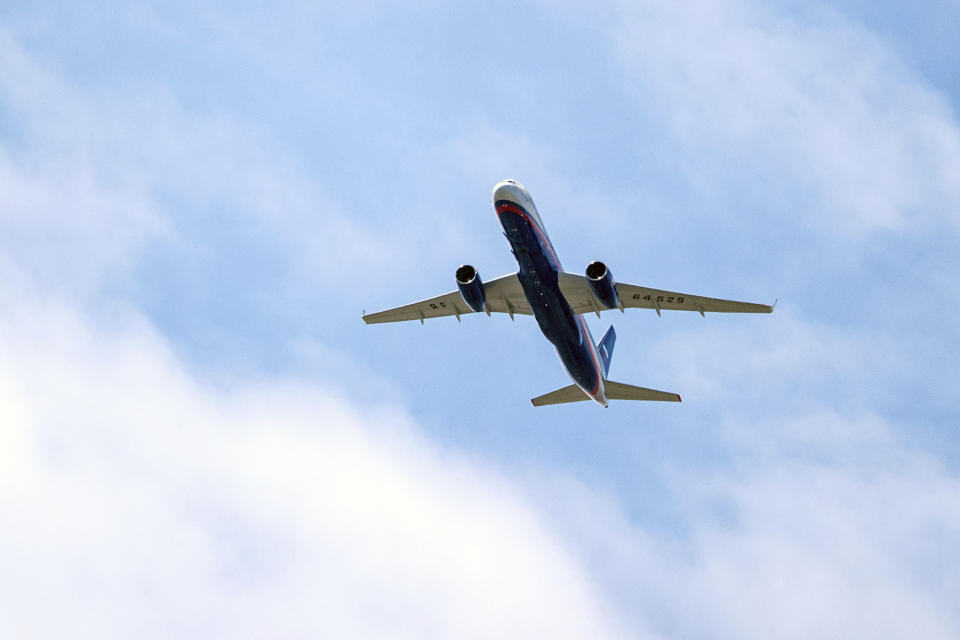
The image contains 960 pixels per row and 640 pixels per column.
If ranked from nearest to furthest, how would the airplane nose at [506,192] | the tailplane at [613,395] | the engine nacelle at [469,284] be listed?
the airplane nose at [506,192] → the engine nacelle at [469,284] → the tailplane at [613,395]

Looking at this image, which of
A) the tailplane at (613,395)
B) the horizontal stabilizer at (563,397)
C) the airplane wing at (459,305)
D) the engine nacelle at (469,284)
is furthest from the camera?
the horizontal stabilizer at (563,397)

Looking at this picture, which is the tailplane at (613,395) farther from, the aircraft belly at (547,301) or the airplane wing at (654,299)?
the airplane wing at (654,299)

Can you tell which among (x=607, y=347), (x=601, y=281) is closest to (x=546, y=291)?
(x=601, y=281)

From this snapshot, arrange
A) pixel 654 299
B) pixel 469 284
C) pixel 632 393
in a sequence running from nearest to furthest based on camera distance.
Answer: pixel 469 284
pixel 654 299
pixel 632 393

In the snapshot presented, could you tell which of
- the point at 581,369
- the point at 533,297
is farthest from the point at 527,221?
the point at 581,369

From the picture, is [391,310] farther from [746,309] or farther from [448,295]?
[746,309]

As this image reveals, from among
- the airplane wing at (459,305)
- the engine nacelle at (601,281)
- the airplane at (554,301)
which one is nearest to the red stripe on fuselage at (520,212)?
the airplane at (554,301)

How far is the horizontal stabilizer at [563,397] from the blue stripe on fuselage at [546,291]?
300 centimetres

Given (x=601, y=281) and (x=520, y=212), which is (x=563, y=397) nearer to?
(x=601, y=281)

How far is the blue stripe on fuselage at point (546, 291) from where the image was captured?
46438mm

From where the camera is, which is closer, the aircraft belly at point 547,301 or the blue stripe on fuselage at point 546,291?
the blue stripe on fuselage at point 546,291

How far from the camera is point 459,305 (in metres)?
55.2

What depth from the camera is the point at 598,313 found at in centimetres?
5372

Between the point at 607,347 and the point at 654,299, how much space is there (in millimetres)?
9366
